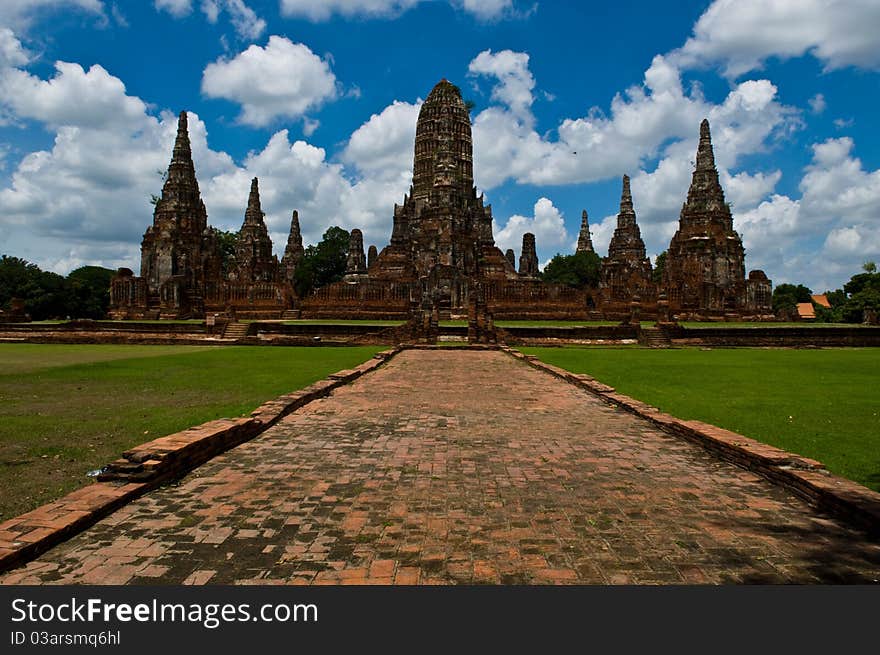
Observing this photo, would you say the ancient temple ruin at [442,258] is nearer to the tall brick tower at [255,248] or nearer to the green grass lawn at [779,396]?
the tall brick tower at [255,248]

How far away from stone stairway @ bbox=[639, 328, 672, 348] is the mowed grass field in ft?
49.8

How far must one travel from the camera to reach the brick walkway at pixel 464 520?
3646mm

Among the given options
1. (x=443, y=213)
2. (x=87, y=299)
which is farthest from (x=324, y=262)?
(x=443, y=213)

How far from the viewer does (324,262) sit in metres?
73.8

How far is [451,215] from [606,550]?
4531 centimetres

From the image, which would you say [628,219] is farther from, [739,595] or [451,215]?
[739,595]

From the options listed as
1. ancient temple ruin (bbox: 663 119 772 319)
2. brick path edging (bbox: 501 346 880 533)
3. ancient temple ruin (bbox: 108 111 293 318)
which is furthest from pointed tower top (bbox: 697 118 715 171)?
brick path edging (bbox: 501 346 880 533)

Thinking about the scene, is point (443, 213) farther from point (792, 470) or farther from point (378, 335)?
point (792, 470)

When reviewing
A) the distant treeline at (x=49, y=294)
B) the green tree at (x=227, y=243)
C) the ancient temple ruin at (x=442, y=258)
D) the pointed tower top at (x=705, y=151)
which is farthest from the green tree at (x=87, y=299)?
the pointed tower top at (x=705, y=151)

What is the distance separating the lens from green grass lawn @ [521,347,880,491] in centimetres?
682

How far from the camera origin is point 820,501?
190 inches

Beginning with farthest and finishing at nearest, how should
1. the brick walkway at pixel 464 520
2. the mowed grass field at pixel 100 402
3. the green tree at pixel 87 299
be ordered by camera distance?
the green tree at pixel 87 299
the mowed grass field at pixel 100 402
the brick walkway at pixel 464 520

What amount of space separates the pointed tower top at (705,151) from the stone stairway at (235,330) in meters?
39.2

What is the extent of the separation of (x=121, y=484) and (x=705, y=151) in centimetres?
5325
